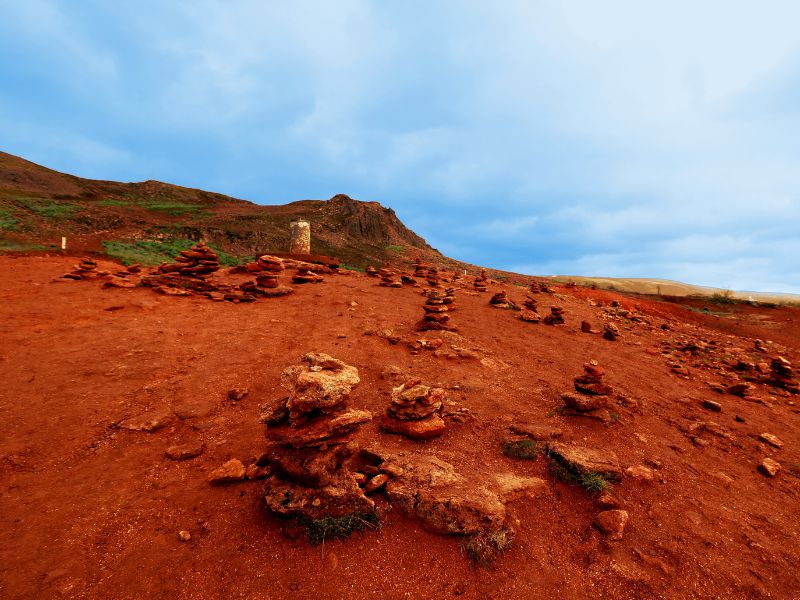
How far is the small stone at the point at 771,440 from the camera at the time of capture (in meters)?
7.53

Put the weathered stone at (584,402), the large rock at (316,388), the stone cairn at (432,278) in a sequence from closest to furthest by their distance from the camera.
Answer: the large rock at (316,388)
the weathered stone at (584,402)
the stone cairn at (432,278)

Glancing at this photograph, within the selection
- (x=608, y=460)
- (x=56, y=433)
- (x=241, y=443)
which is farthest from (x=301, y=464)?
(x=608, y=460)

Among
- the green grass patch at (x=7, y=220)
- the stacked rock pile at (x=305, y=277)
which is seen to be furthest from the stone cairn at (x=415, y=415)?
the green grass patch at (x=7, y=220)

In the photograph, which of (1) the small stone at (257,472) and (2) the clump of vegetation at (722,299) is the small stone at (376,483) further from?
(2) the clump of vegetation at (722,299)

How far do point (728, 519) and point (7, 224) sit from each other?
40.6 metres

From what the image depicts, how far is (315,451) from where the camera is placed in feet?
17.0

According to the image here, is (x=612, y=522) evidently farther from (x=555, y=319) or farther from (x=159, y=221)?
(x=159, y=221)

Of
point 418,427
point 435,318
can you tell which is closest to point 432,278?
point 435,318

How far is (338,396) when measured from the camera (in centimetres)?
510

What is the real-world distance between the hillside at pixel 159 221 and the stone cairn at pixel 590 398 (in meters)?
28.3

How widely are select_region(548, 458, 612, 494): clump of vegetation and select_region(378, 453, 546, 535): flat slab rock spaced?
0.39 m

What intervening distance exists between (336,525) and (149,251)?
1200 inches

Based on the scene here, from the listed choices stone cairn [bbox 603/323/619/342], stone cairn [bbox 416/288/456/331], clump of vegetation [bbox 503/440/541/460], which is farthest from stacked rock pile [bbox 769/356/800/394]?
clump of vegetation [bbox 503/440/541/460]

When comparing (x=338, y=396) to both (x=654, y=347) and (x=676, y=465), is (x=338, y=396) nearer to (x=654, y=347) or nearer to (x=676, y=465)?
(x=676, y=465)
